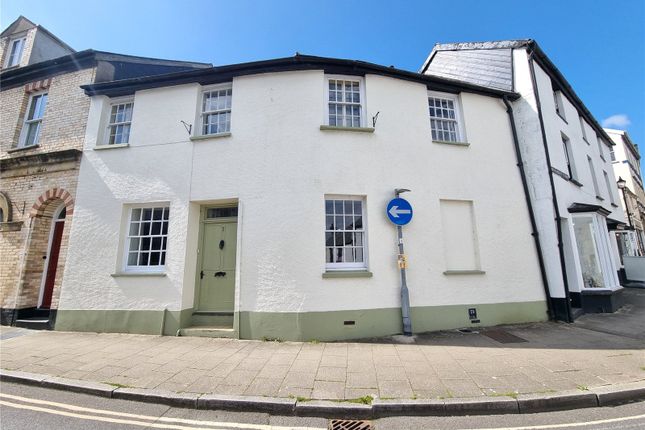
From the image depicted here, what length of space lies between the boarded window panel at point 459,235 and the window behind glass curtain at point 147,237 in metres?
7.35

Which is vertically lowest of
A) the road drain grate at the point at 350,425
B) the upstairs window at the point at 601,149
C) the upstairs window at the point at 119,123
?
the road drain grate at the point at 350,425

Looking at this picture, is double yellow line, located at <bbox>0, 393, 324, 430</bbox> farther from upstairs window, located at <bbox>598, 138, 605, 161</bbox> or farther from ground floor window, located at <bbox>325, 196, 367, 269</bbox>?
upstairs window, located at <bbox>598, 138, 605, 161</bbox>

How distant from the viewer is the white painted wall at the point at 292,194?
6789 millimetres

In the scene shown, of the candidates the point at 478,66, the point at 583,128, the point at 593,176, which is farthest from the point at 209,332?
the point at 583,128

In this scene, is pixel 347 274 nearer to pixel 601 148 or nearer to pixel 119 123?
pixel 119 123

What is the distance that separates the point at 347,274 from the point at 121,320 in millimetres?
5624

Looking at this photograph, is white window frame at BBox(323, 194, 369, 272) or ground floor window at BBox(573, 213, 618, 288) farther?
ground floor window at BBox(573, 213, 618, 288)

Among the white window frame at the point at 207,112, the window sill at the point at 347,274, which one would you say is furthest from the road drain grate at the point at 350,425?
the white window frame at the point at 207,112

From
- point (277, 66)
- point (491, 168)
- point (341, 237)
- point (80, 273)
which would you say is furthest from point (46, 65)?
point (491, 168)

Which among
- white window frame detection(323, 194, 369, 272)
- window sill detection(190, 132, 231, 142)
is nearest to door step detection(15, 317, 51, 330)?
window sill detection(190, 132, 231, 142)

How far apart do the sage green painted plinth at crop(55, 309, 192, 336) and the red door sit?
1.49 m

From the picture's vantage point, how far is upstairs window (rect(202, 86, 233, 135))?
798 cm

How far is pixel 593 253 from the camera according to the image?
9.50 metres

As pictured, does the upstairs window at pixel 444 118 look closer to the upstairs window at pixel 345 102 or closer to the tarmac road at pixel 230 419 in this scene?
the upstairs window at pixel 345 102
